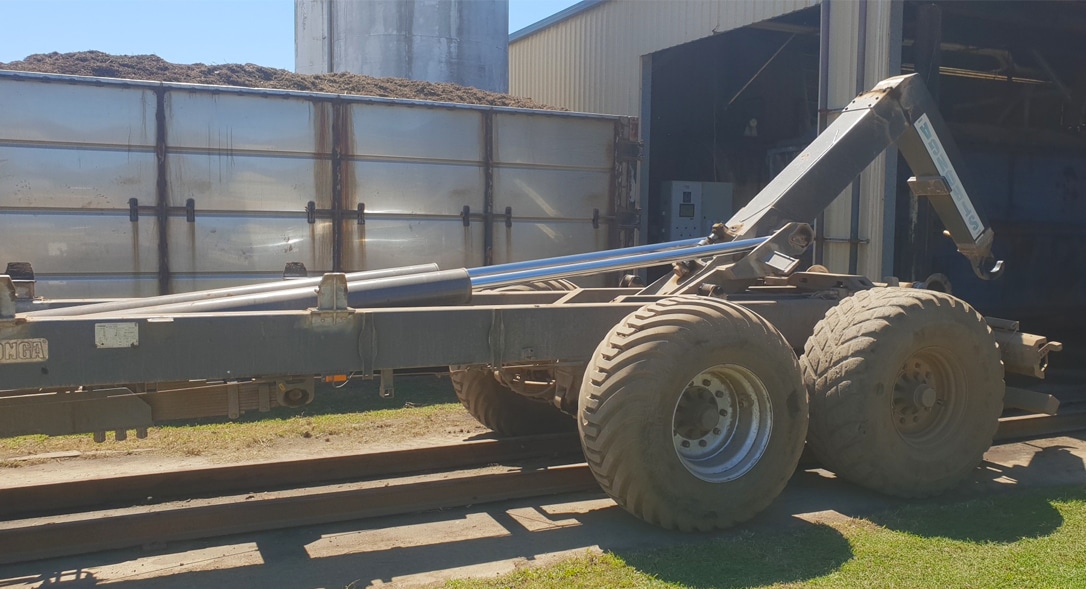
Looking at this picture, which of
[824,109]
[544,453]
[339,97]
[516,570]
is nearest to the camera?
[516,570]

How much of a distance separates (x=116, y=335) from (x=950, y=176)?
6.26 metres

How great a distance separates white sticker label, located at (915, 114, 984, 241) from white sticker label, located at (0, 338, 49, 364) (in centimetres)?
631

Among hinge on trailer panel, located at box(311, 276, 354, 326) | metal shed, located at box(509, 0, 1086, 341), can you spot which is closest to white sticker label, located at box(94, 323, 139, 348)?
hinge on trailer panel, located at box(311, 276, 354, 326)

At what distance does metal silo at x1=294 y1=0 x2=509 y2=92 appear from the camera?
15609mm

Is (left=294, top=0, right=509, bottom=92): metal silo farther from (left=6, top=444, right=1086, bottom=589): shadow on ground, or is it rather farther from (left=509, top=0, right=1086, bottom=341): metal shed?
(left=6, top=444, right=1086, bottom=589): shadow on ground

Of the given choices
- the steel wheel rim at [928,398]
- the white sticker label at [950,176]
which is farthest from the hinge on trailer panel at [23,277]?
the white sticker label at [950,176]

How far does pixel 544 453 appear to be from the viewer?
688cm

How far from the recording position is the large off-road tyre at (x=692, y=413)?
4816mm

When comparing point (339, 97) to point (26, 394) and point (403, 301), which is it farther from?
point (26, 394)

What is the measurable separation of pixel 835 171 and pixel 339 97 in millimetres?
5090

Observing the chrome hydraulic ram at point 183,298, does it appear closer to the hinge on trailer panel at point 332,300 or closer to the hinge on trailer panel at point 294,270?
the hinge on trailer panel at point 332,300

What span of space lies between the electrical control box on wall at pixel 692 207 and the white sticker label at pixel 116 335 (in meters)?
10.4

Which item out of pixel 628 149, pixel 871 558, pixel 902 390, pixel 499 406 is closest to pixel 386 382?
pixel 499 406

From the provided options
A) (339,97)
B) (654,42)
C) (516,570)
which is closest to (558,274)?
(516,570)
